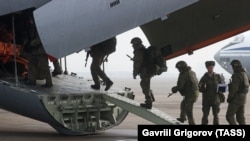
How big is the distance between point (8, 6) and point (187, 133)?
226 inches

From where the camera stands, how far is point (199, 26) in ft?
44.0

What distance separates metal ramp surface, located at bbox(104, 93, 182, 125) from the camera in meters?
12.0

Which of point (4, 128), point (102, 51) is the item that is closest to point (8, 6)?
point (102, 51)

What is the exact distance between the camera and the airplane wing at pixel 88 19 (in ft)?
35.2

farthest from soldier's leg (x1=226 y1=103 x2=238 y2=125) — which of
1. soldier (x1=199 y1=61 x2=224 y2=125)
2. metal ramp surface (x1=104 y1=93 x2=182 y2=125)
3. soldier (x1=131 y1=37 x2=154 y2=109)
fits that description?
soldier (x1=131 y1=37 x2=154 y2=109)

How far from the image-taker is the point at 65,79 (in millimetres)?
14695

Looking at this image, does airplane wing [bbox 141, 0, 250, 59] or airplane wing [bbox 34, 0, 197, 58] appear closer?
airplane wing [bbox 34, 0, 197, 58]

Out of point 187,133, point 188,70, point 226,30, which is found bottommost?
point 187,133

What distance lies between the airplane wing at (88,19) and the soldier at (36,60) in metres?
1.83

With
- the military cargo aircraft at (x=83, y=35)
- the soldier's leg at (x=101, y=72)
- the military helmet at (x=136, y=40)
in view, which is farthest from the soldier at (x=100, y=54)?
the military helmet at (x=136, y=40)

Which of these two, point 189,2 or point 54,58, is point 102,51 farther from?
point 189,2

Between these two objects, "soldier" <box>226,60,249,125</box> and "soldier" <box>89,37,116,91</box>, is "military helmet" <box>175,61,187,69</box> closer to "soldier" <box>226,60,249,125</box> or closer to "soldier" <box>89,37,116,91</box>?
"soldier" <box>226,60,249,125</box>

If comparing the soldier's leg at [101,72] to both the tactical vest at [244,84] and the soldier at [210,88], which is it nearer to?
the soldier at [210,88]

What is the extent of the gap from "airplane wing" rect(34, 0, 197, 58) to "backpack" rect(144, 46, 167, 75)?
1437 millimetres
